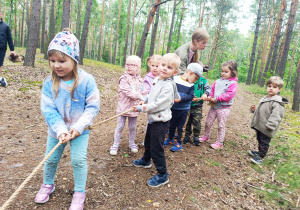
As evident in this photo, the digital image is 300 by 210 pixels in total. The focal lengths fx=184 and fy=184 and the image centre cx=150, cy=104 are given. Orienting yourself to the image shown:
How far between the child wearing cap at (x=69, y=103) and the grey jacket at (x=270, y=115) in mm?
3499

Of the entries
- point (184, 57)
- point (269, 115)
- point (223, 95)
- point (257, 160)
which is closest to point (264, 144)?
point (257, 160)

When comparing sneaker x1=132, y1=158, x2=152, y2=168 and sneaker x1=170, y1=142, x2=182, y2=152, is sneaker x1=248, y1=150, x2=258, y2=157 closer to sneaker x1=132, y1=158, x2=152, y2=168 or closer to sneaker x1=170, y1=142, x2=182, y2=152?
sneaker x1=170, y1=142, x2=182, y2=152

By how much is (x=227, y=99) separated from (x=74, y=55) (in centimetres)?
330

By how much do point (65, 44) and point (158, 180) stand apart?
226cm

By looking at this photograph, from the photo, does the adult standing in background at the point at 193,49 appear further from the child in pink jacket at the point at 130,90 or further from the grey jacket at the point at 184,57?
the child in pink jacket at the point at 130,90

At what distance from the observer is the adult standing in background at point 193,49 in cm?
380

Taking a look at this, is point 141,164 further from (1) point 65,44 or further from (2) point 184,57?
(2) point 184,57

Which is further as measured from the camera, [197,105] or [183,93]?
[197,105]

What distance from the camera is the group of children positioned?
6.76ft

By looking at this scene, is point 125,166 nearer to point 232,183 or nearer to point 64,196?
point 64,196

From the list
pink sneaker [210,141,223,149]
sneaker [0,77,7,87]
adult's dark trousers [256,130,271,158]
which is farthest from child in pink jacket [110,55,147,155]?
sneaker [0,77,7,87]

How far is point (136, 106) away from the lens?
266 cm

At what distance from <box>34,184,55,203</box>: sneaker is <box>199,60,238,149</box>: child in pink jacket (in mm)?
3307

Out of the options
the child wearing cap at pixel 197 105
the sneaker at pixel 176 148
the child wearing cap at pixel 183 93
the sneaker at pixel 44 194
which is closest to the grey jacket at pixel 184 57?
the child wearing cap at pixel 183 93
